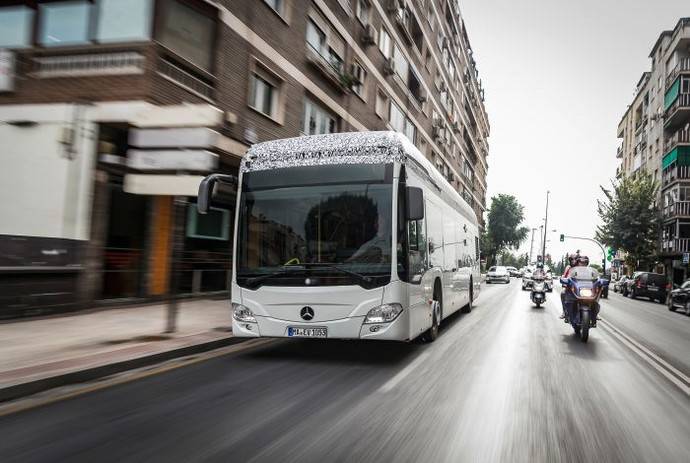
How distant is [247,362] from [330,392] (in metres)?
1.78

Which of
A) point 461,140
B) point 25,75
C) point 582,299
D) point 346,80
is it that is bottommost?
point 582,299

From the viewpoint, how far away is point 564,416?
4.28 m

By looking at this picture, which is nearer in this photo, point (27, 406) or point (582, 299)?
point (27, 406)

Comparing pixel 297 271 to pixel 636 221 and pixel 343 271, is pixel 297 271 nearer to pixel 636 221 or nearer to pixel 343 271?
pixel 343 271

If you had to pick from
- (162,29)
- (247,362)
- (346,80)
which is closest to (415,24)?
(346,80)

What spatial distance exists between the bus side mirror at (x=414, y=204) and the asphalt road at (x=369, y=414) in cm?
180

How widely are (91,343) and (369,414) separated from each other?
414 cm

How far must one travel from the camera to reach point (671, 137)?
4344 cm

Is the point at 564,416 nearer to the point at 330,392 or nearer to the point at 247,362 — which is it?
the point at 330,392

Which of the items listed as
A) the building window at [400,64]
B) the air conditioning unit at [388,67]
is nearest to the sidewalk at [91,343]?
the air conditioning unit at [388,67]

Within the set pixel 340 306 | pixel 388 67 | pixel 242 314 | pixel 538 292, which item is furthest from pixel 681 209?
pixel 242 314

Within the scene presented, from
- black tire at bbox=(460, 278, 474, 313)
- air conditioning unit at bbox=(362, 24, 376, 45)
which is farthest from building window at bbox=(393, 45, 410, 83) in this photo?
black tire at bbox=(460, 278, 474, 313)

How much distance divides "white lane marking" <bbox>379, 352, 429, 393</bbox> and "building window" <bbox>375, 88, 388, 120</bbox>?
1871 cm

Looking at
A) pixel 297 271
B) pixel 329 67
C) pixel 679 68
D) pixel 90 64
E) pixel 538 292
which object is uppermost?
pixel 679 68
